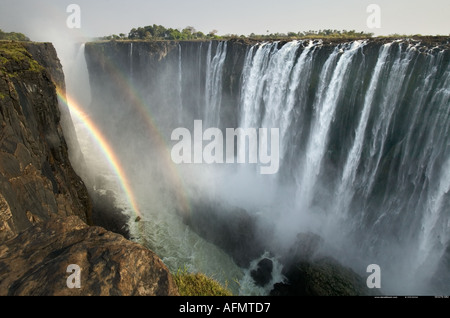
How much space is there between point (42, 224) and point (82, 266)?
1.70 m

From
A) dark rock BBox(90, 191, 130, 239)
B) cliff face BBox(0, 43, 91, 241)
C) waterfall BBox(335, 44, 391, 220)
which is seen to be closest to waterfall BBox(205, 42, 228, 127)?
dark rock BBox(90, 191, 130, 239)

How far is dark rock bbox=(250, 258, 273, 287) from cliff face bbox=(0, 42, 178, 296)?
929 centimetres

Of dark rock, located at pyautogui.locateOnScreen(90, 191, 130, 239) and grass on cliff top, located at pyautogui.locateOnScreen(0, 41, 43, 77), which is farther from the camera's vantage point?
dark rock, located at pyautogui.locateOnScreen(90, 191, 130, 239)

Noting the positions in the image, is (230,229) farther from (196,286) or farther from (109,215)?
(196,286)

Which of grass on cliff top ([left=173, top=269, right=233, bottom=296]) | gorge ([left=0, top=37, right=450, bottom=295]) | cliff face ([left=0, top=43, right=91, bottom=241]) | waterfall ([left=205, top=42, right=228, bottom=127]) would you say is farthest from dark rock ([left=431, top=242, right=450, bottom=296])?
waterfall ([left=205, top=42, right=228, bottom=127])

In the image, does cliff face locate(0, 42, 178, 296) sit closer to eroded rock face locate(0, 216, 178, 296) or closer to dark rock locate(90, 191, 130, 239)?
eroded rock face locate(0, 216, 178, 296)

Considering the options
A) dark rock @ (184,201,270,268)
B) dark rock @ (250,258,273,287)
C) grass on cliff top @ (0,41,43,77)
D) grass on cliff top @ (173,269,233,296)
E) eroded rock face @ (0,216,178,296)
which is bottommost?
dark rock @ (250,258,273,287)

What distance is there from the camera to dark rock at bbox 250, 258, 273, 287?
12.9 m

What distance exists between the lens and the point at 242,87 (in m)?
19.4

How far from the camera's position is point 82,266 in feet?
10.9

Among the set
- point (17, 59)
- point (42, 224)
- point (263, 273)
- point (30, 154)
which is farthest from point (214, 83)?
point (42, 224)

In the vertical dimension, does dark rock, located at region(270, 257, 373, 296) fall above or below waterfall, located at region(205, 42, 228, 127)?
below

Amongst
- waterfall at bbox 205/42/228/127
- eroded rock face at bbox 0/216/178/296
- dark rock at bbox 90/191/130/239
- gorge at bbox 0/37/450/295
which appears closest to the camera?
eroded rock face at bbox 0/216/178/296

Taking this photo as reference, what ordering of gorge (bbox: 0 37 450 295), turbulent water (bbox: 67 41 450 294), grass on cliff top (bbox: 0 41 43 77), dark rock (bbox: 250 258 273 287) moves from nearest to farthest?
gorge (bbox: 0 37 450 295) < grass on cliff top (bbox: 0 41 43 77) < turbulent water (bbox: 67 41 450 294) < dark rock (bbox: 250 258 273 287)
